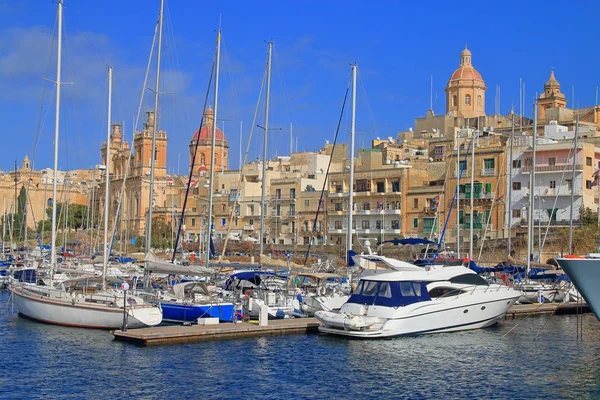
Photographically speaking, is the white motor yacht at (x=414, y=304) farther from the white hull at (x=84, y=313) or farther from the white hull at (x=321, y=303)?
the white hull at (x=84, y=313)

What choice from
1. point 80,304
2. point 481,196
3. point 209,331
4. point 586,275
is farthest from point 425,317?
point 481,196

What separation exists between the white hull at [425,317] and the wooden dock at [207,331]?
1137 mm

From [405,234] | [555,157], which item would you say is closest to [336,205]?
[405,234]

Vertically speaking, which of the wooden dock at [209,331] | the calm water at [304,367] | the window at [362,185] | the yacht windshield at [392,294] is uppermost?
the window at [362,185]

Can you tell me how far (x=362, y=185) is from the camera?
67.5 m

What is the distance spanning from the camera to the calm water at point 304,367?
21.0 meters

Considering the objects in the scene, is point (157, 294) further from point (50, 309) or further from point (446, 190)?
point (446, 190)

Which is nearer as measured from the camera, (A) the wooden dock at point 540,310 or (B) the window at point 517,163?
(A) the wooden dock at point 540,310

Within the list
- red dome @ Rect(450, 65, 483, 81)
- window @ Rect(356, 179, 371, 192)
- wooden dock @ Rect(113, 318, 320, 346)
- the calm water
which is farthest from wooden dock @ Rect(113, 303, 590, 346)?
red dome @ Rect(450, 65, 483, 81)

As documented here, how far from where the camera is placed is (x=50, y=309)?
31.0 metres

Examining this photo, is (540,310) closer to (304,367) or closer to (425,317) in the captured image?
(425,317)

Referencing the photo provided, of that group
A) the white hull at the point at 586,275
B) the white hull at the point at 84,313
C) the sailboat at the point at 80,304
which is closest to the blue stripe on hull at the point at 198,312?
the sailboat at the point at 80,304

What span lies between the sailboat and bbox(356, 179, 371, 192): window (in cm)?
3566

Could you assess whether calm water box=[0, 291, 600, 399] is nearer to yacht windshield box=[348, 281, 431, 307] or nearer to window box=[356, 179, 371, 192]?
yacht windshield box=[348, 281, 431, 307]
